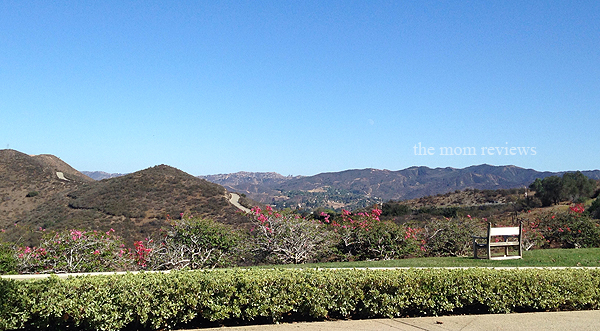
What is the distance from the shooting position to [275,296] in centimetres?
625

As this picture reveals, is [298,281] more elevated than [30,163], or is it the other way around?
[30,163]

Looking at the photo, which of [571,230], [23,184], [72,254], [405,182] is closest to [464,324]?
[72,254]

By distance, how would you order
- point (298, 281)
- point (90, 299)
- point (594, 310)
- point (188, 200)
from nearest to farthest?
point (90, 299), point (298, 281), point (594, 310), point (188, 200)

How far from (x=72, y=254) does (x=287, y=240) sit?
5.38 metres

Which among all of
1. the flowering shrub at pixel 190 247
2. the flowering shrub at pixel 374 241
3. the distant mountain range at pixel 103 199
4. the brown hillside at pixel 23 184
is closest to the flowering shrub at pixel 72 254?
the flowering shrub at pixel 190 247

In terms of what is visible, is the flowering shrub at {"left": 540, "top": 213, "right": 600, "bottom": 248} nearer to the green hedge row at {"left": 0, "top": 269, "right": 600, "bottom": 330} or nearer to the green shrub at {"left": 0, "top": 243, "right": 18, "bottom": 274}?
the green hedge row at {"left": 0, "top": 269, "right": 600, "bottom": 330}

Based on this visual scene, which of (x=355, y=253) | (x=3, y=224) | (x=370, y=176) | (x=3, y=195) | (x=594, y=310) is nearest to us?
(x=594, y=310)

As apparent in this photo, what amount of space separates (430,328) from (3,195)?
48100 mm

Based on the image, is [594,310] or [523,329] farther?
[594,310]

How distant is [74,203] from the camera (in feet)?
128

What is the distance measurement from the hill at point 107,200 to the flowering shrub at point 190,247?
16988mm

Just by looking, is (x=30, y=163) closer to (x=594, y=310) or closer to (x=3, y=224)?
(x=3, y=224)

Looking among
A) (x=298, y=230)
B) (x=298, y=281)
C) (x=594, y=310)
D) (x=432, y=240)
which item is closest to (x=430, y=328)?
(x=298, y=281)

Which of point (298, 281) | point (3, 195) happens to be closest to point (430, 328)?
point (298, 281)
